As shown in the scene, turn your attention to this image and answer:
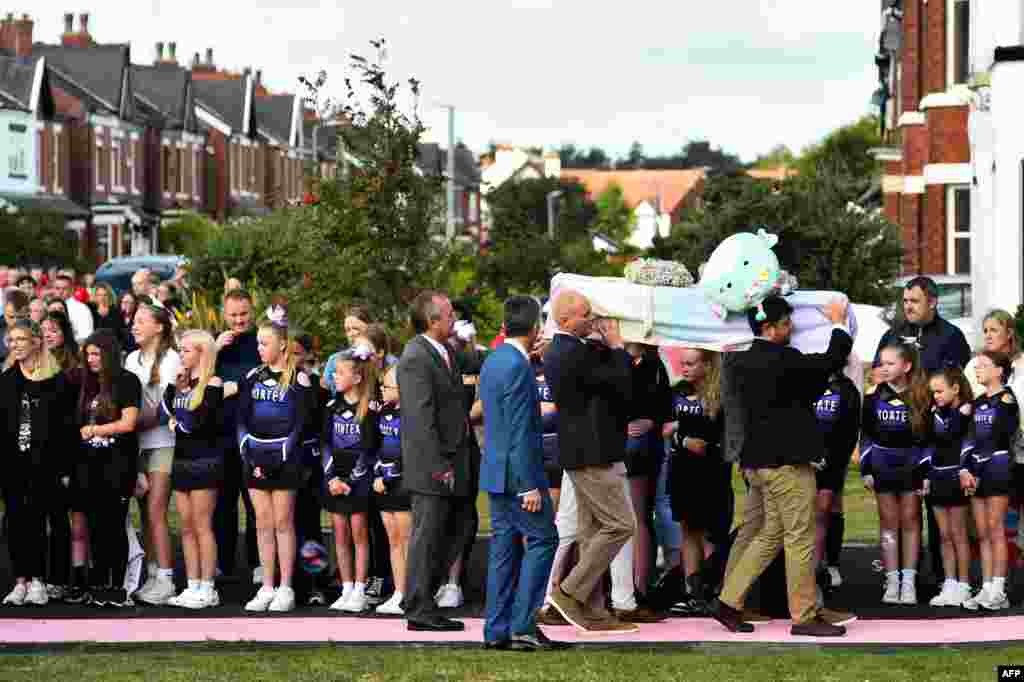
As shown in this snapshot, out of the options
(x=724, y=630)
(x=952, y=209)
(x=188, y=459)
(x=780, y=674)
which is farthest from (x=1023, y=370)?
(x=952, y=209)

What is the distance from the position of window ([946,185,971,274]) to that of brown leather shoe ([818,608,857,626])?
21321 mm

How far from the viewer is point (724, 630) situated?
11.6m

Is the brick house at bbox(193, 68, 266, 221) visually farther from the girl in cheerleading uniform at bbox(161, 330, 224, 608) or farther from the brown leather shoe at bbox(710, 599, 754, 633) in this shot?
the brown leather shoe at bbox(710, 599, 754, 633)

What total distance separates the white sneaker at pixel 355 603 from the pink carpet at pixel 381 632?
28cm

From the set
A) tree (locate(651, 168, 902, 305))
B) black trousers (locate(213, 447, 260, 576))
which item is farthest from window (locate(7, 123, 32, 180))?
black trousers (locate(213, 447, 260, 576))

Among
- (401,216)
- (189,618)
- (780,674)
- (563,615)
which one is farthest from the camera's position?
(401,216)

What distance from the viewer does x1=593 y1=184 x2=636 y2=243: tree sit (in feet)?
359

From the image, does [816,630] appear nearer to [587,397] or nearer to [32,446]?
[587,397]

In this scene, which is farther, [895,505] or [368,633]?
[895,505]

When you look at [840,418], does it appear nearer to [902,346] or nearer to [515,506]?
[902,346]

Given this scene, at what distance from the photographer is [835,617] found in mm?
11625

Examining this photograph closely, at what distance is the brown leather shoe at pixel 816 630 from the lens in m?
11.3

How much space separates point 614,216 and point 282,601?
105 metres

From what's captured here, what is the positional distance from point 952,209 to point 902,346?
2081 cm
